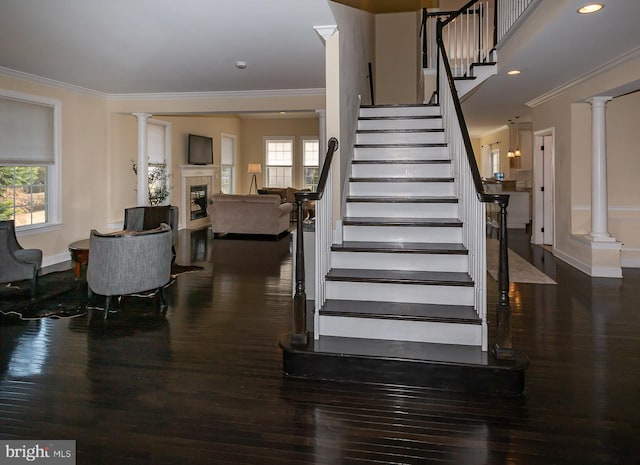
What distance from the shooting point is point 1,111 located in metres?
6.02

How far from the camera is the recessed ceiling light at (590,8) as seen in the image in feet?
12.1

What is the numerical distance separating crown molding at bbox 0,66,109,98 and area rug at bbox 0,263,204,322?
266 centimetres

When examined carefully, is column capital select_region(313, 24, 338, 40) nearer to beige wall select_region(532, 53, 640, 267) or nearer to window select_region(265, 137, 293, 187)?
beige wall select_region(532, 53, 640, 267)

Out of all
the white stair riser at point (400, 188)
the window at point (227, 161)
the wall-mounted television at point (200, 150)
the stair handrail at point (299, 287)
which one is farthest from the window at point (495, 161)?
the stair handrail at point (299, 287)

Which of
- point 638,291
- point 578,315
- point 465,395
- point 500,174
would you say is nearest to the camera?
point 465,395

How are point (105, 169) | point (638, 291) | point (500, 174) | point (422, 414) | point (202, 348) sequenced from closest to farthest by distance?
point (422, 414) → point (202, 348) → point (638, 291) → point (105, 169) → point (500, 174)

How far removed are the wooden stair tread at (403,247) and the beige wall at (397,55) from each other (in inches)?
246

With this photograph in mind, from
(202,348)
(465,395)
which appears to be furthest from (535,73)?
(202,348)

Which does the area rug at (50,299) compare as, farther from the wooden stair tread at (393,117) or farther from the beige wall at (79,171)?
the wooden stair tread at (393,117)

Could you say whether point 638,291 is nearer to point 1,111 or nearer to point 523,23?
point 523,23

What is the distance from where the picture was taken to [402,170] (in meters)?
4.95

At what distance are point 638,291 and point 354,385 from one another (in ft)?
13.7

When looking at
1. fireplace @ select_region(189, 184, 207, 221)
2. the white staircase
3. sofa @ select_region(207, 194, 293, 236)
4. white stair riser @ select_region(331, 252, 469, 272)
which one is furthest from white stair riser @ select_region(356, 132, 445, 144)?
fireplace @ select_region(189, 184, 207, 221)

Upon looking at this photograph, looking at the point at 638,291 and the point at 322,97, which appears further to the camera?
the point at 322,97
